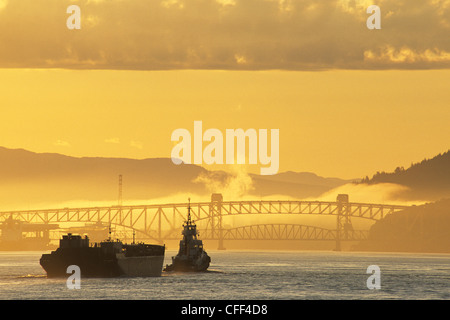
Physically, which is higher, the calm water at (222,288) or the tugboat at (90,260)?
the tugboat at (90,260)

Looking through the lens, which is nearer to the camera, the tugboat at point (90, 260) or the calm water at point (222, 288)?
the calm water at point (222, 288)

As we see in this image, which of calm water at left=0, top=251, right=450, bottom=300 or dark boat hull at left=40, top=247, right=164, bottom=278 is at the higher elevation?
dark boat hull at left=40, top=247, right=164, bottom=278

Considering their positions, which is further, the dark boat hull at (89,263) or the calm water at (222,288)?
the dark boat hull at (89,263)

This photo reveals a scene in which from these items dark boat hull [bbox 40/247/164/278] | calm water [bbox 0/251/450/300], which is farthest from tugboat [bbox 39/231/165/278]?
calm water [bbox 0/251/450/300]

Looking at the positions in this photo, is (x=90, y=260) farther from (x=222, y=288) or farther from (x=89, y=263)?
(x=222, y=288)

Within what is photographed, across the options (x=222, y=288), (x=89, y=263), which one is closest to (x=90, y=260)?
(x=89, y=263)

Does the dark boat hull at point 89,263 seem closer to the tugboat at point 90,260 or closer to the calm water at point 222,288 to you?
the tugboat at point 90,260

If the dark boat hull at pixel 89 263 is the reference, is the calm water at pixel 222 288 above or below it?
below

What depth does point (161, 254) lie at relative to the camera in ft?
635

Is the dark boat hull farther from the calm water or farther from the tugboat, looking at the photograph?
the calm water

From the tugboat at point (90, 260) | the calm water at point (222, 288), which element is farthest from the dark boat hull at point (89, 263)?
the calm water at point (222, 288)

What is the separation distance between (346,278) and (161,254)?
34.1m
